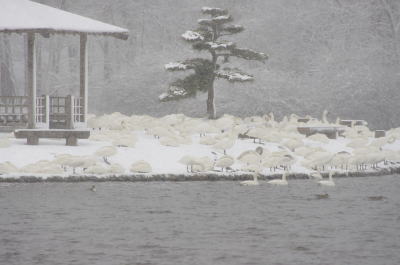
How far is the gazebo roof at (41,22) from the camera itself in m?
21.2

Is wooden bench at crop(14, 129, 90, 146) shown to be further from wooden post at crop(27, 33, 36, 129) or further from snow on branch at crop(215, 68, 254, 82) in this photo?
snow on branch at crop(215, 68, 254, 82)

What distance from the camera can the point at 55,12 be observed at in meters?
23.0

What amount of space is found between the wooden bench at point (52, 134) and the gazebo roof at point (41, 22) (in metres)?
2.61

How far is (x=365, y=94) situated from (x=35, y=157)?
19.1m

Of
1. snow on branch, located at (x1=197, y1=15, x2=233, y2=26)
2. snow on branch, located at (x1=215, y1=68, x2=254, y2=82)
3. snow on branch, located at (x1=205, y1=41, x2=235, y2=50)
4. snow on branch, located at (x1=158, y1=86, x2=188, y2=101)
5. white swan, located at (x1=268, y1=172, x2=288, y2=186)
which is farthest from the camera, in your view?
snow on branch, located at (x1=197, y1=15, x2=233, y2=26)

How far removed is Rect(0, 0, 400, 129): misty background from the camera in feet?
117

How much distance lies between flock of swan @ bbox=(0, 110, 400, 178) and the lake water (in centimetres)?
72

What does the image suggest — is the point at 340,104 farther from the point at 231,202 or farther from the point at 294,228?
the point at 294,228

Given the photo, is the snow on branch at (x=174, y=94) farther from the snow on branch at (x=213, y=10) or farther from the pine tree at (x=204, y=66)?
the snow on branch at (x=213, y=10)

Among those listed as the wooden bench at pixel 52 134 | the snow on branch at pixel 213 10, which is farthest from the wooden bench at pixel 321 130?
the wooden bench at pixel 52 134

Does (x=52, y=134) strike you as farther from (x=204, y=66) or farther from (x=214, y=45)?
(x=204, y=66)

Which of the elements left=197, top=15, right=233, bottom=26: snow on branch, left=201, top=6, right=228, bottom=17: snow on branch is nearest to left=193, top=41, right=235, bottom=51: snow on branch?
Result: left=197, top=15, right=233, bottom=26: snow on branch

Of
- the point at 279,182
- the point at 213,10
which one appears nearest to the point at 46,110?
the point at 279,182

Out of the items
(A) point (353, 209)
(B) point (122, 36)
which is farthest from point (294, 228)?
(B) point (122, 36)
